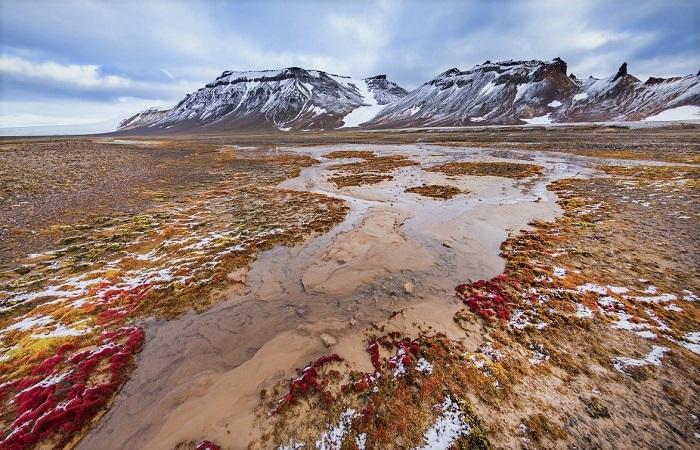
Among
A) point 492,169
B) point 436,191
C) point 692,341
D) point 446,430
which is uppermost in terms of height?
point 692,341

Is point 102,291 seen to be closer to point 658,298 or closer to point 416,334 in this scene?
point 416,334

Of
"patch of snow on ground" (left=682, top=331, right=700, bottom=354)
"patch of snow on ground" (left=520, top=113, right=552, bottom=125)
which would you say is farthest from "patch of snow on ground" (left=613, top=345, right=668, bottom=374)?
"patch of snow on ground" (left=520, top=113, right=552, bottom=125)

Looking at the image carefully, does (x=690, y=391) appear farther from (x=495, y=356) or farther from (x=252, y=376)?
(x=252, y=376)

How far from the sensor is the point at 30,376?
703cm

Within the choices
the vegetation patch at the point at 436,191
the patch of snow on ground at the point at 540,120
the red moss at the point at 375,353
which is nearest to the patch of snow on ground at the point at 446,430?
the red moss at the point at 375,353

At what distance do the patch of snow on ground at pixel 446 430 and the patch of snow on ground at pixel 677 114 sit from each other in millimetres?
215774

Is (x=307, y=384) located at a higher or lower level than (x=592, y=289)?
lower

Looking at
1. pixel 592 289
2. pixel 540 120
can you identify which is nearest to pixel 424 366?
pixel 592 289

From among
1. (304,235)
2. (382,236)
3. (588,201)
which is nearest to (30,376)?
(304,235)

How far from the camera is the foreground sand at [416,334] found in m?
5.77

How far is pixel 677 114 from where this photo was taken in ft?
506

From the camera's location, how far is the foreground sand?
577cm

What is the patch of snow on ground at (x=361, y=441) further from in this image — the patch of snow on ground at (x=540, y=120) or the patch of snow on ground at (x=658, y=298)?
the patch of snow on ground at (x=540, y=120)

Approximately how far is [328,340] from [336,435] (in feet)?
8.67
